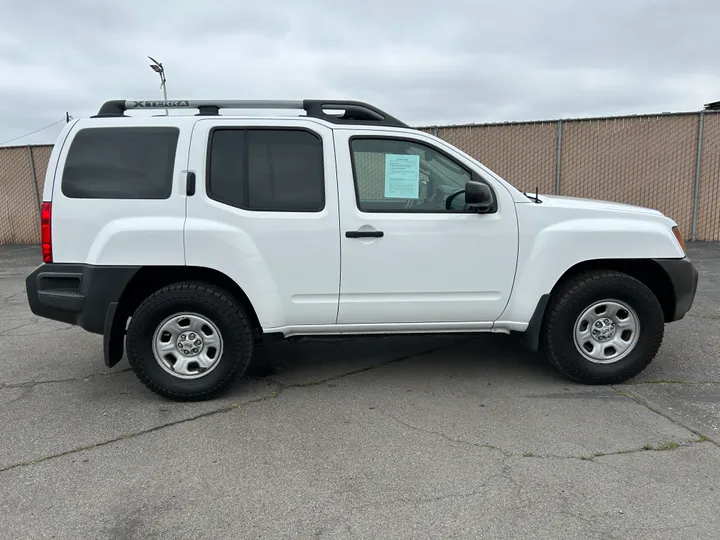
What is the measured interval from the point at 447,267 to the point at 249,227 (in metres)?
1.47

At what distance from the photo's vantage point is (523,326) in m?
4.04

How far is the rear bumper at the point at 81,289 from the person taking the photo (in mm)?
3668

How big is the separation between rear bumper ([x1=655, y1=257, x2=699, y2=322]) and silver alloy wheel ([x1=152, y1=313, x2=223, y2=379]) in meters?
3.44

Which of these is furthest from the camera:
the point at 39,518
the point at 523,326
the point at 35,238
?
the point at 35,238

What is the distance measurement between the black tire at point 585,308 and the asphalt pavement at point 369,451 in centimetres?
15

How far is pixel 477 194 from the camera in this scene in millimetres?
3715

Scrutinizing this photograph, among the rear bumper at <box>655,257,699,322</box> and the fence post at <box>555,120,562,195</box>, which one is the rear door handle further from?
the fence post at <box>555,120,562,195</box>

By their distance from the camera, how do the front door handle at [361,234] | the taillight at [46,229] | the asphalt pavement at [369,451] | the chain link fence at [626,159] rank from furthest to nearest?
the chain link fence at [626,159] → the front door handle at [361,234] → the taillight at [46,229] → the asphalt pavement at [369,451]

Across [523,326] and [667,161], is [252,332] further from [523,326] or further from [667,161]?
[667,161]

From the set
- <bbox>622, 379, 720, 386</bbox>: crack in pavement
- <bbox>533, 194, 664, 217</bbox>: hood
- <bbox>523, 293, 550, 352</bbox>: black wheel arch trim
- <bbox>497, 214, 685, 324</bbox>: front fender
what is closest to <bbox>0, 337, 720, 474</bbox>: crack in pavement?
<bbox>622, 379, 720, 386</bbox>: crack in pavement

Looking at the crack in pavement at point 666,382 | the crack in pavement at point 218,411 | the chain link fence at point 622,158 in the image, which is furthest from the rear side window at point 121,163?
the chain link fence at point 622,158

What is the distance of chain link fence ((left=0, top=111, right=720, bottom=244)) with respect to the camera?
36.5 feet

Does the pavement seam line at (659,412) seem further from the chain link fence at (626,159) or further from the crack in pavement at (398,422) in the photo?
the chain link fence at (626,159)

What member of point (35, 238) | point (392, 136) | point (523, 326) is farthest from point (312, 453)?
point (35, 238)
